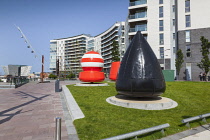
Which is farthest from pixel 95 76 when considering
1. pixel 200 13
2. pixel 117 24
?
pixel 117 24

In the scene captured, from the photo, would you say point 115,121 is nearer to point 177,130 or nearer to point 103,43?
point 177,130

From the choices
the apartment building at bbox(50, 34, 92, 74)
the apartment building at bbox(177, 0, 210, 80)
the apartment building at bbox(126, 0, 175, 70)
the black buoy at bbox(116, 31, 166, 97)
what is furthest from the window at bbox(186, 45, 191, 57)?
the apartment building at bbox(50, 34, 92, 74)

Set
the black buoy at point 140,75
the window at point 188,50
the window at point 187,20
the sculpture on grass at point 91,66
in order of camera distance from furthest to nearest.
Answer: the window at point 187,20, the window at point 188,50, the sculpture on grass at point 91,66, the black buoy at point 140,75

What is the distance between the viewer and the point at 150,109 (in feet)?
21.7

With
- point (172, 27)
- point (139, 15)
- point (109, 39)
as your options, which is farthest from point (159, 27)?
point (109, 39)

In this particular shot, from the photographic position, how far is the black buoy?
680 centimetres

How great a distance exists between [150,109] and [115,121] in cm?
230

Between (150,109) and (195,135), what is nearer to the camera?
(195,135)

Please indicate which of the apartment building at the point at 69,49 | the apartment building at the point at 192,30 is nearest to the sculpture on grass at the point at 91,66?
the apartment building at the point at 192,30

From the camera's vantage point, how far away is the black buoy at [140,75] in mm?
6801

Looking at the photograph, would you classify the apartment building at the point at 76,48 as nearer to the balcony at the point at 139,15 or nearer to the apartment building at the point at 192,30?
the balcony at the point at 139,15

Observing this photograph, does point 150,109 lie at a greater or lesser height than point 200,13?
lesser

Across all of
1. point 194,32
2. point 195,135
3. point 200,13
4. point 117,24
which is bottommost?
point 195,135

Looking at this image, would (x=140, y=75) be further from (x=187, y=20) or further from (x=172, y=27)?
(x=172, y=27)
